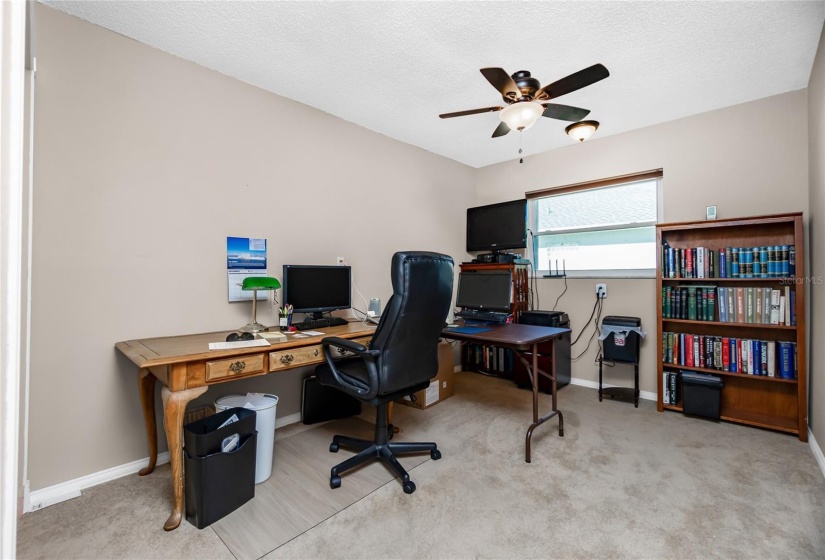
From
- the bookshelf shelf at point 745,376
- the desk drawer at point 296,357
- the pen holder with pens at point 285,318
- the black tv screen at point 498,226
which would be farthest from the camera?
the black tv screen at point 498,226

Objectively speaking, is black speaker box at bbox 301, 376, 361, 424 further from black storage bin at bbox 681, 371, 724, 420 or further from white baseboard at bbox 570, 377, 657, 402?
black storage bin at bbox 681, 371, 724, 420

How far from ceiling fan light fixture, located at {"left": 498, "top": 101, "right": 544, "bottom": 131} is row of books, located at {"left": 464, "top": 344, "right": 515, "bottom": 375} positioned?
2361mm

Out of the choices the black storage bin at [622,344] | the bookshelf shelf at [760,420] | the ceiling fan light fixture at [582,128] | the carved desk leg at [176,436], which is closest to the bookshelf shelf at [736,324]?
the black storage bin at [622,344]

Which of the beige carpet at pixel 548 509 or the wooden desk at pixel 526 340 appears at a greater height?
the wooden desk at pixel 526 340

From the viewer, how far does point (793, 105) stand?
9.07ft

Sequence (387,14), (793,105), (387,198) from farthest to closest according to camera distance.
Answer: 1. (387,198)
2. (793,105)
3. (387,14)

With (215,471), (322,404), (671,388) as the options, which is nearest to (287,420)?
(322,404)

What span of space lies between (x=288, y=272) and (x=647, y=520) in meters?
2.53

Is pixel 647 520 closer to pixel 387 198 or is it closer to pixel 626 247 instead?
pixel 626 247

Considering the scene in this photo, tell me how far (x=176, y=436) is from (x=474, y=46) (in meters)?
2.69

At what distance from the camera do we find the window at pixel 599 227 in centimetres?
360

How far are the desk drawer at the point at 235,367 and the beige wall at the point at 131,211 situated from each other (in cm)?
75

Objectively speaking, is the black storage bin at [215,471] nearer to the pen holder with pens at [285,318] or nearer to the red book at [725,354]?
the pen holder with pens at [285,318]

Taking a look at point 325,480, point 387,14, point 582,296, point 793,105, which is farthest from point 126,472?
point 793,105
